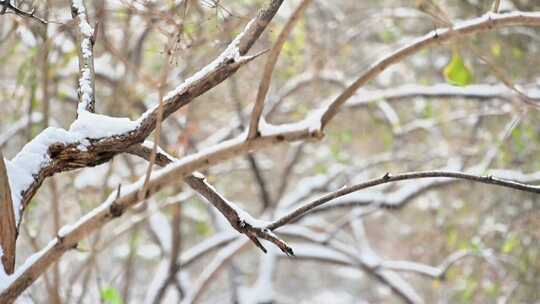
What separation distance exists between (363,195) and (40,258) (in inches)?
126

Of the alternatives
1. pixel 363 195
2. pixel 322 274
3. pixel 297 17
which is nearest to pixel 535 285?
pixel 363 195

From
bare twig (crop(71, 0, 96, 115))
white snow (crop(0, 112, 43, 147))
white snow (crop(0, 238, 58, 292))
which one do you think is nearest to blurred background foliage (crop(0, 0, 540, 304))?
white snow (crop(0, 112, 43, 147))

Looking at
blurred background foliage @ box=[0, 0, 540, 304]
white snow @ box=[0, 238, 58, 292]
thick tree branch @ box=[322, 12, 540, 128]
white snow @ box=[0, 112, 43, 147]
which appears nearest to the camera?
white snow @ box=[0, 238, 58, 292]

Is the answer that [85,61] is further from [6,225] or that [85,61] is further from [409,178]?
[409,178]

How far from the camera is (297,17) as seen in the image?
112 centimetres

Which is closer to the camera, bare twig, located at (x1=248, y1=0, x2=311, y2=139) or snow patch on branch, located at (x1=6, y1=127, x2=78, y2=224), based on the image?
bare twig, located at (x1=248, y1=0, x2=311, y2=139)

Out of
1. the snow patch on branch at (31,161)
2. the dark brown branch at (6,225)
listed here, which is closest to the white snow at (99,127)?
the snow patch on branch at (31,161)

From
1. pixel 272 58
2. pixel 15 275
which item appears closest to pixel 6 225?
pixel 15 275

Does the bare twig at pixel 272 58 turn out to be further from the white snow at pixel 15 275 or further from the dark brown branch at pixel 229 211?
the white snow at pixel 15 275

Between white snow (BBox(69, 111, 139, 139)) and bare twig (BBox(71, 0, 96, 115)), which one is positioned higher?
bare twig (BBox(71, 0, 96, 115))

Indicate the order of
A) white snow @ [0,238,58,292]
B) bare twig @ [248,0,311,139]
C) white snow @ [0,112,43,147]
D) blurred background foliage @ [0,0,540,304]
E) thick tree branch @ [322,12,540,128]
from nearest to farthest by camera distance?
bare twig @ [248,0,311,139]
white snow @ [0,238,58,292]
thick tree branch @ [322,12,540,128]
blurred background foliage @ [0,0,540,304]
white snow @ [0,112,43,147]

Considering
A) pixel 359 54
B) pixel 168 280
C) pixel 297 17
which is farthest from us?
pixel 359 54

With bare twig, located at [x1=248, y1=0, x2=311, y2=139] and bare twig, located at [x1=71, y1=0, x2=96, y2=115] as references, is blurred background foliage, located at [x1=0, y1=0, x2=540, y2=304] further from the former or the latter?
bare twig, located at [x1=248, y1=0, x2=311, y2=139]

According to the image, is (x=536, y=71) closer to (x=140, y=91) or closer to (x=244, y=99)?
(x=244, y=99)
